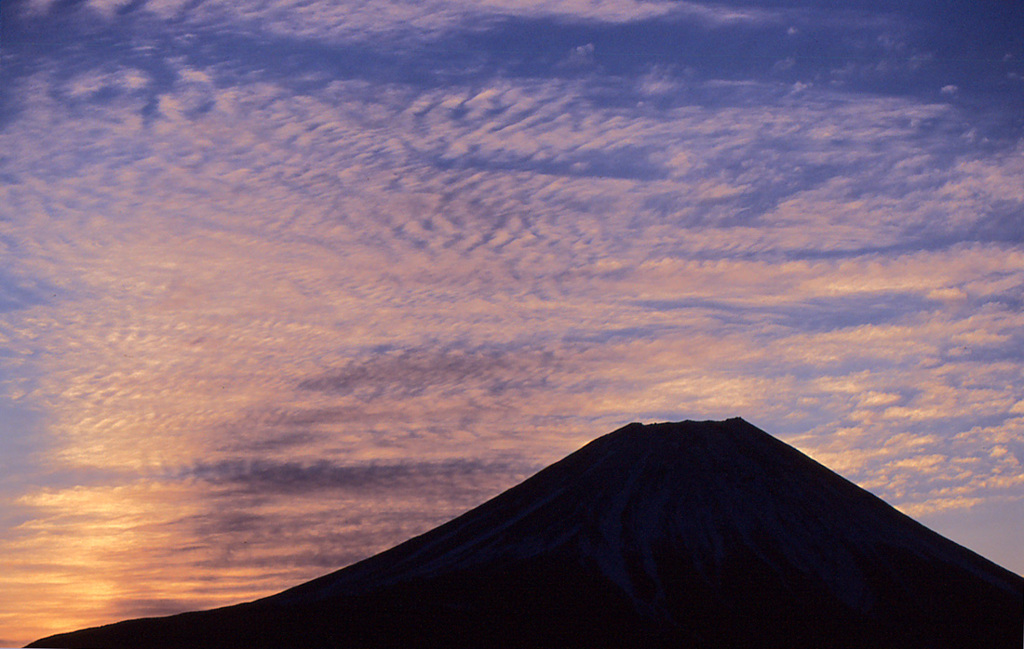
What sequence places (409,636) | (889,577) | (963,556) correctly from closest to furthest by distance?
(409,636), (889,577), (963,556)

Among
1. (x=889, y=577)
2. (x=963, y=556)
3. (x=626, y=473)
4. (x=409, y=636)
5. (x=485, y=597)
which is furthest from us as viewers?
(x=626, y=473)

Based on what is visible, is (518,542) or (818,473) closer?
(518,542)

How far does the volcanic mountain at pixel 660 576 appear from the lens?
338 ft

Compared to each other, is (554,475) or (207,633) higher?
(554,475)

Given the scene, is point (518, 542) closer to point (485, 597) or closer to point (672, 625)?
point (485, 597)

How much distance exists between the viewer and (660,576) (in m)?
113

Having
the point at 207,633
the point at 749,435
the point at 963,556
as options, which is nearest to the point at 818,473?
the point at 749,435

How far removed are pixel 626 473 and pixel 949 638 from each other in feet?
143

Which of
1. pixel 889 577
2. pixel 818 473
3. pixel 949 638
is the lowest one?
pixel 949 638

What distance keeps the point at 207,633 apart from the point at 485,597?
2969 cm

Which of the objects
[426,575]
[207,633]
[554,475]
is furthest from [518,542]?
[207,633]

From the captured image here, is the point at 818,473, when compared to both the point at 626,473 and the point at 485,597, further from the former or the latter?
the point at 485,597

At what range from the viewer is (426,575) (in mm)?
114062

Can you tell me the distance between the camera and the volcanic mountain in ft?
338
